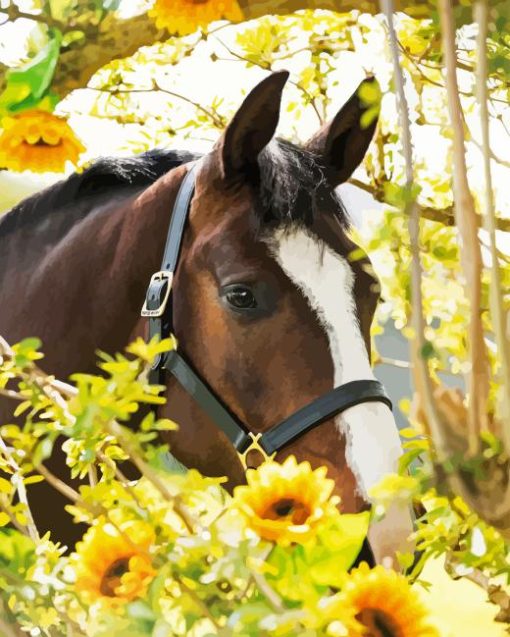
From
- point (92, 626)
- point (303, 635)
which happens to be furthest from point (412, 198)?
point (92, 626)

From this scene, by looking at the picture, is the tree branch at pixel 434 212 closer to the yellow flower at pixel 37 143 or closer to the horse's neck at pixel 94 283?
the horse's neck at pixel 94 283

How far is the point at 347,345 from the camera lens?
3.52 ft

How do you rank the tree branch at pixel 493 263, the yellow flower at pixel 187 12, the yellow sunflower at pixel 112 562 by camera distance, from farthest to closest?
the yellow flower at pixel 187 12
the yellow sunflower at pixel 112 562
the tree branch at pixel 493 263

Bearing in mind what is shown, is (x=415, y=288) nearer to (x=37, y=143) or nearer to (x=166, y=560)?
(x=166, y=560)

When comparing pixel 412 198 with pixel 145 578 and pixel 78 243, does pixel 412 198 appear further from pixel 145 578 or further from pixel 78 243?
pixel 78 243

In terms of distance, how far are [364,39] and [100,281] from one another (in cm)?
79

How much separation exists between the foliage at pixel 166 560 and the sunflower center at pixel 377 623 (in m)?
0.01

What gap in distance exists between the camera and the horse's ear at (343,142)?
4.14ft

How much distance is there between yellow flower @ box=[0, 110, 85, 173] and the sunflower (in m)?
0.70

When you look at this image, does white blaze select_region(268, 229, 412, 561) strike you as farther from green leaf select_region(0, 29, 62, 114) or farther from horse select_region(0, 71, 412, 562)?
green leaf select_region(0, 29, 62, 114)

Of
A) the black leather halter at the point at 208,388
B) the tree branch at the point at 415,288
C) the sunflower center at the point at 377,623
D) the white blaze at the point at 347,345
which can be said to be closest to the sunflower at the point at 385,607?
the sunflower center at the point at 377,623

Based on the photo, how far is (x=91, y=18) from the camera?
1.20 metres

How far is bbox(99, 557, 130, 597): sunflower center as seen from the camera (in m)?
0.62

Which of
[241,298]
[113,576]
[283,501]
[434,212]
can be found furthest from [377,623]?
[434,212]
